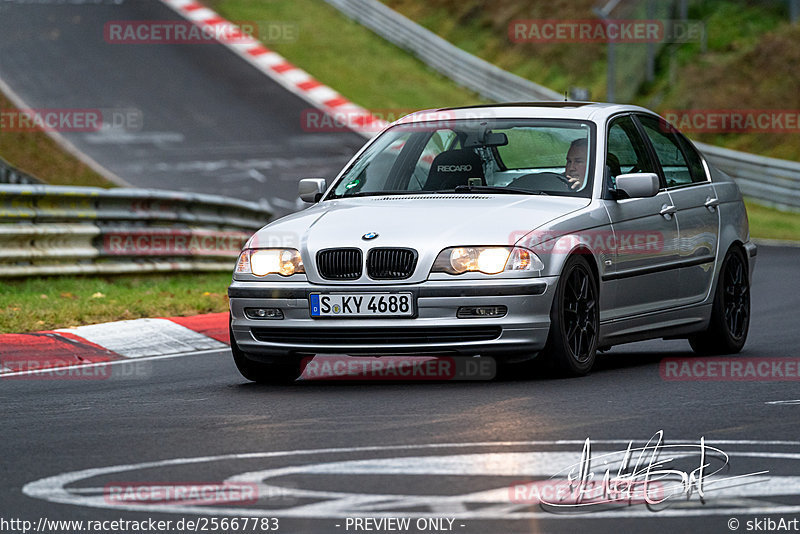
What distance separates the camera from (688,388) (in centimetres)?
826

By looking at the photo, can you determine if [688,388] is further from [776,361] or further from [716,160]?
[716,160]

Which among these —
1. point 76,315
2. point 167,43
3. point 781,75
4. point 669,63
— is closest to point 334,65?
point 167,43

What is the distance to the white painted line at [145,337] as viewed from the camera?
417 inches

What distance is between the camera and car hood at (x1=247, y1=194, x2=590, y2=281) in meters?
8.23

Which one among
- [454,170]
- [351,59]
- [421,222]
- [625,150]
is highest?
[351,59]

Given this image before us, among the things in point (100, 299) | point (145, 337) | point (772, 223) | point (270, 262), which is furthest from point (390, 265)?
point (772, 223)

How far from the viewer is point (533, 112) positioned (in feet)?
31.8

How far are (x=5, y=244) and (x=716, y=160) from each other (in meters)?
17.0

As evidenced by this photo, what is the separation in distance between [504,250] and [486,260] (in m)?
0.11

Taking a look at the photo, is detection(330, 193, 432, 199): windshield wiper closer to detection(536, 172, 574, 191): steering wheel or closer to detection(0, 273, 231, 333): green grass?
detection(536, 172, 574, 191): steering wheel

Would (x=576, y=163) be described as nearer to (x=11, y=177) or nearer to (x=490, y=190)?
(x=490, y=190)

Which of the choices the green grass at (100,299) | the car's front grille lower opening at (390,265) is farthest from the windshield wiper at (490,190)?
the green grass at (100,299)

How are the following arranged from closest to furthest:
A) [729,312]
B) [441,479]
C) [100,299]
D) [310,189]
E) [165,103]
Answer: [441,479]
[310,189]
[729,312]
[100,299]
[165,103]

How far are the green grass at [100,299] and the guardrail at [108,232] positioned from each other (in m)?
0.13
